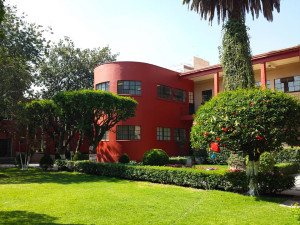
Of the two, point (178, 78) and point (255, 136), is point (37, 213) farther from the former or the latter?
point (178, 78)

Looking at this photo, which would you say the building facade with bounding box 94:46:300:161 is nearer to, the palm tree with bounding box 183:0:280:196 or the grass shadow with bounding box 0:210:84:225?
the palm tree with bounding box 183:0:280:196

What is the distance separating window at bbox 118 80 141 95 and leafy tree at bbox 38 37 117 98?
33.4 ft

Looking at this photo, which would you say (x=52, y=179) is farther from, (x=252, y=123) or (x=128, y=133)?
(x=252, y=123)

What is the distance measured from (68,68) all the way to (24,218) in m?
24.6

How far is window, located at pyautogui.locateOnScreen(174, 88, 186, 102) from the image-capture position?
2317 cm

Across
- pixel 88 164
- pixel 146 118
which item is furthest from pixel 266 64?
pixel 88 164

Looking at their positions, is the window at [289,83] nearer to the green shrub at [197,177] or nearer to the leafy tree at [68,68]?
the green shrub at [197,177]

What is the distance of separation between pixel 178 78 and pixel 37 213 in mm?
18609

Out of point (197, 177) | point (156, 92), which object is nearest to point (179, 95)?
point (156, 92)

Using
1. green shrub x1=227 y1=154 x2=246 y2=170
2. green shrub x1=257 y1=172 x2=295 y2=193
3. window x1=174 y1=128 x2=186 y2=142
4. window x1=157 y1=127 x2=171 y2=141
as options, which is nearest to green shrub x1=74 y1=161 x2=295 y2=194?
green shrub x1=257 y1=172 x2=295 y2=193

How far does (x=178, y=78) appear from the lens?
23.5 metres

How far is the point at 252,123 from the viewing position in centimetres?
759

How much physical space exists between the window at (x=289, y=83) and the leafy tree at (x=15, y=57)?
58.8 ft

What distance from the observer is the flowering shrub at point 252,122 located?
7590mm
